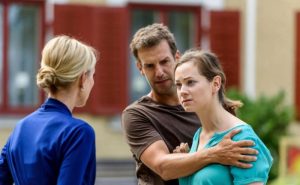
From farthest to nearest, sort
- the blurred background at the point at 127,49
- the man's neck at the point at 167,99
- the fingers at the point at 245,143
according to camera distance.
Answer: the blurred background at the point at 127,49 < the man's neck at the point at 167,99 < the fingers at the point at 245,143

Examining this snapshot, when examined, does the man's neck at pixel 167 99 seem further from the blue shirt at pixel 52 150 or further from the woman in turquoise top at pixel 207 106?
the blue shirt at pixel 52 150

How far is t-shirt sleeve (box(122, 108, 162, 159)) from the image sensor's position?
3.37 meters

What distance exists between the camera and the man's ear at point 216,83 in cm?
310

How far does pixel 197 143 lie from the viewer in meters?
3.18

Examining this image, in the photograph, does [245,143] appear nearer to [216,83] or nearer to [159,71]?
[216,83]

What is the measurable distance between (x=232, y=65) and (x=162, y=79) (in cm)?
818

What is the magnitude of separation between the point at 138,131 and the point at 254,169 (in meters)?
0.67

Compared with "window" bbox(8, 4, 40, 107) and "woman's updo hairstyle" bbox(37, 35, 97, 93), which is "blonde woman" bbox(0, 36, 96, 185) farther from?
"window" bbox(8, 4, 40, 107)

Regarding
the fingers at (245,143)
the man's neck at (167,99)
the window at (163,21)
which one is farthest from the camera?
the window at (163,21)

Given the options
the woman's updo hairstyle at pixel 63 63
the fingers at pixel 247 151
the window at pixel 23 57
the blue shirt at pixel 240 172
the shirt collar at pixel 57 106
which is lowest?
the window at pixel 23 57

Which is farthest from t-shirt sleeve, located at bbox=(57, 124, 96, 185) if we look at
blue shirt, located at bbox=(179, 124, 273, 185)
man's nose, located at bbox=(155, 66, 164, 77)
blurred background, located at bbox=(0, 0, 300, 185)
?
blurred background, located at bbox=(0, 0, 300, 185)

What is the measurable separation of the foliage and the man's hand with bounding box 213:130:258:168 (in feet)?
23.1

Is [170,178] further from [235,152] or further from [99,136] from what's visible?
[99,136]

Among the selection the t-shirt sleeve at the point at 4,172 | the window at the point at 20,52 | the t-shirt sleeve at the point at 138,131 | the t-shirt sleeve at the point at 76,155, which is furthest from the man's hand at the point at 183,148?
the window at the point at 20,52
